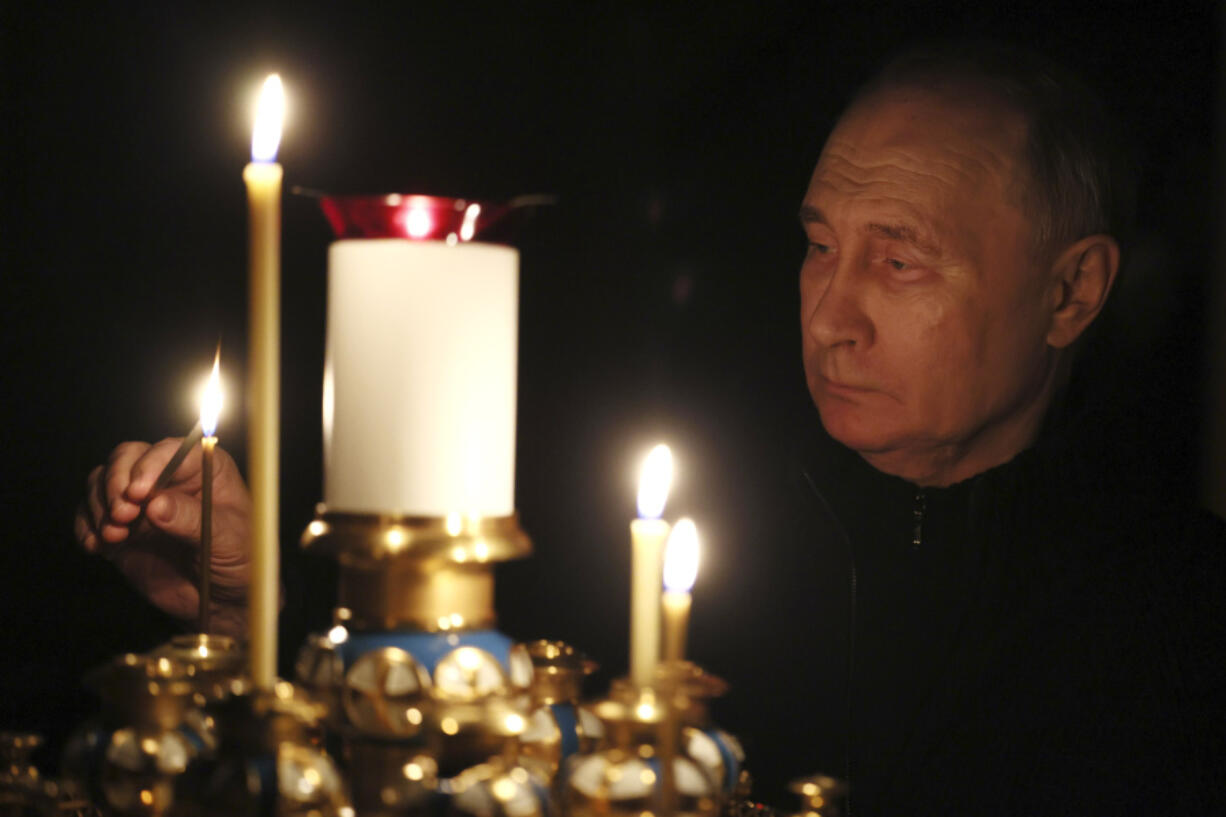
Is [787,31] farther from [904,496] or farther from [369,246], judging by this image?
[369,246]

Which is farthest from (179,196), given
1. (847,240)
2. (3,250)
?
(847,240)

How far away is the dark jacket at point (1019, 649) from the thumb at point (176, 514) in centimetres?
105

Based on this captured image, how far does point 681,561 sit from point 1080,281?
136cm

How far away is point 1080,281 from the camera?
1.79 metres

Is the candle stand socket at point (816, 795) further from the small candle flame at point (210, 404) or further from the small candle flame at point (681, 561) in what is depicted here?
the small candle flame at point (210, 404)

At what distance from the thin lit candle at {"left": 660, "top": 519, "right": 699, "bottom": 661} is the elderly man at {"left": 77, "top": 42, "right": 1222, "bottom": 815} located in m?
1.13

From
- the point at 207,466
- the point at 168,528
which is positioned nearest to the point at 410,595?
the point at 207,466

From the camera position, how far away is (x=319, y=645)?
59cm

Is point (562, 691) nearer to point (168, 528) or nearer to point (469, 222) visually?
point (469, 222)

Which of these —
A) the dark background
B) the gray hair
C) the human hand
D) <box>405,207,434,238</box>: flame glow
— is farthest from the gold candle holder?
the gray hair

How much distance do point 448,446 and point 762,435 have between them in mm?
1588

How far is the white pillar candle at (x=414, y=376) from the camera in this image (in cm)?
59

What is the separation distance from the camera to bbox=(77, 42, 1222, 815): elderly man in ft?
5.58

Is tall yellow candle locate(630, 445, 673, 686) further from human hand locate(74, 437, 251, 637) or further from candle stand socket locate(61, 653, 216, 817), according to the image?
human hand locate(74, 437, 251, 637)
